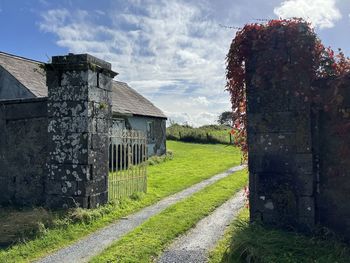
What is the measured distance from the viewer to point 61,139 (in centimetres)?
832

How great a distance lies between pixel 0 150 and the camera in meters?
9.16

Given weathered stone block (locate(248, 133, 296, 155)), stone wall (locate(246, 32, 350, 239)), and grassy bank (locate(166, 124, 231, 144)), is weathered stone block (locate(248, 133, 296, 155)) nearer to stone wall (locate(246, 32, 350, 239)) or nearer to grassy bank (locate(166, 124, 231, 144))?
stone wall (locate(246, 32, 350, 239))

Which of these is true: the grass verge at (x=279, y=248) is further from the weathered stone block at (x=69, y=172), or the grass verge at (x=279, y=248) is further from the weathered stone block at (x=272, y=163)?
the weathered stone block at (x=69, y=172)

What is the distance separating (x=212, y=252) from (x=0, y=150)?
20.8 feet

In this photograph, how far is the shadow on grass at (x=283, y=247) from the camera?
4.71m

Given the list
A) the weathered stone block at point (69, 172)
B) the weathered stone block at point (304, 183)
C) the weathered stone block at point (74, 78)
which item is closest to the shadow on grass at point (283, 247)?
the weathered stone block at point (304, 183)

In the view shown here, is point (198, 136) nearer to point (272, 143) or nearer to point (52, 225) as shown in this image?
point (52, 225)

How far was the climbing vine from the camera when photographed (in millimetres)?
5434

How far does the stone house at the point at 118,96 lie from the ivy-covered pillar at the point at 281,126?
25.1ft

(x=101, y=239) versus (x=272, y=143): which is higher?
(x=272, y=143)

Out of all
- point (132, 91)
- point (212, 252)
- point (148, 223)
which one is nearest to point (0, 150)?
point (148, 223)

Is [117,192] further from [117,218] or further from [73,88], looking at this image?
[73,88]

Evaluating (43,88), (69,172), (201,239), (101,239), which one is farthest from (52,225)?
(43,88)

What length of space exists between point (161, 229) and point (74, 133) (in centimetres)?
305
